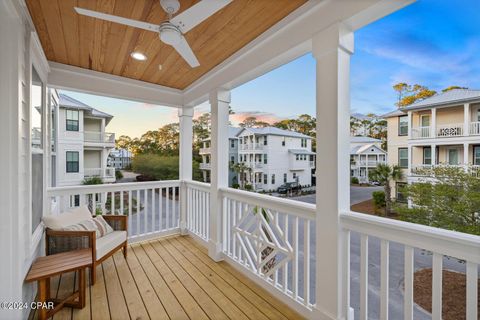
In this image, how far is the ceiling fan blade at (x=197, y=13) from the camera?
1.40 metres

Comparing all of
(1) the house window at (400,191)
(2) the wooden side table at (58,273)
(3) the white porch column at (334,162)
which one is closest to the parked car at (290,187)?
(3) the white porch column at (334,162)

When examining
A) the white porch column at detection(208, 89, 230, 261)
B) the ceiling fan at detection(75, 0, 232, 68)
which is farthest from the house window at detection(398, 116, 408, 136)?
the white porch column at detection(208, 89, 230, 261)

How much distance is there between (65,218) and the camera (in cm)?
262

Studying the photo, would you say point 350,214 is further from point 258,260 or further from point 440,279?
point 258,260

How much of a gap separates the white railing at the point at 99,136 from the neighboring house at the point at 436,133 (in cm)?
362

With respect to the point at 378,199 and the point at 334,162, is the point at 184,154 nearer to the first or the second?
the point at 334,162

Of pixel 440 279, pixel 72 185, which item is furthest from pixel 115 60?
pixel 440 279

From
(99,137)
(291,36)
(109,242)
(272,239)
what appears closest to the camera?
(291,36)

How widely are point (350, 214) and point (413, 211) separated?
0.37 metres

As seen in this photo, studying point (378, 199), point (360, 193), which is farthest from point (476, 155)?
point (360, 193)

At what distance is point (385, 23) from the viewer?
1548mm

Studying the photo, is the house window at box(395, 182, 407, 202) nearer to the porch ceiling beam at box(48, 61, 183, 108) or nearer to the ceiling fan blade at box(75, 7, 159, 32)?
the ceiling fan blade at box(75, 7, 159, 32)

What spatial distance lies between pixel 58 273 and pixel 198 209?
203cm

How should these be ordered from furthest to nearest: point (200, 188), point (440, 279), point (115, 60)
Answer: point (200, 188)
point (115, 60)
point (440, 279)
